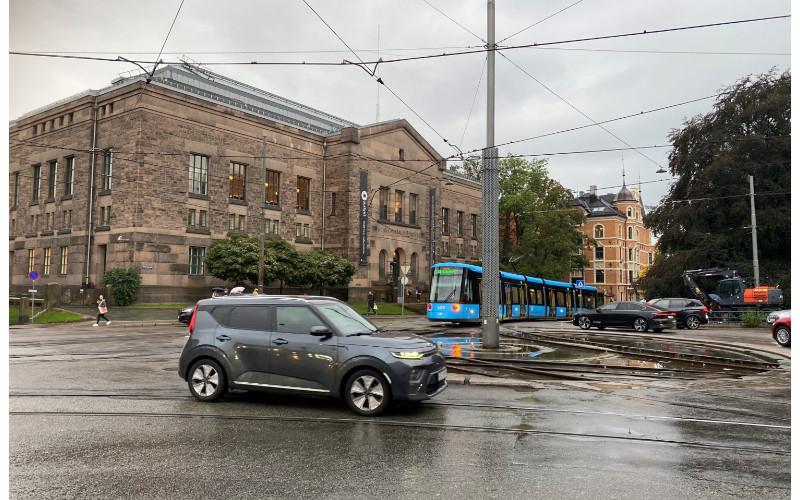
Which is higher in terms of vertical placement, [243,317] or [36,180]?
[36,180]

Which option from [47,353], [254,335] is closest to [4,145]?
[254,335]

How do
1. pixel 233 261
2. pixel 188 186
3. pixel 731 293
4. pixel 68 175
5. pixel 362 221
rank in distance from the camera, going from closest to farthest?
pixel 233 261
pixel 731 293
pixel 188 186
pixel 68 175
pixel 362 221

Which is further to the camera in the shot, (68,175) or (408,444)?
(68,175)

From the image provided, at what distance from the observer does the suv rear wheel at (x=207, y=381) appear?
8844 mm

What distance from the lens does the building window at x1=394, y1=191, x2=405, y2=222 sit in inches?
2144

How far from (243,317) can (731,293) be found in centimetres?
3691

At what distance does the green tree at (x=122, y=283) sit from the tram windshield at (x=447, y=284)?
61.3 ft

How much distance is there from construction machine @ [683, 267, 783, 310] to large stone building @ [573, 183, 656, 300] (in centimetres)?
5098

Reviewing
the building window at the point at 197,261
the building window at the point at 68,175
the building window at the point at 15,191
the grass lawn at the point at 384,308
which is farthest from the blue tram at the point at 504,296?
the building window at the point at 15,191

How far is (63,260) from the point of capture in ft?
135

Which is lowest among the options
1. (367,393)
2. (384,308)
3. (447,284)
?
(384,308)

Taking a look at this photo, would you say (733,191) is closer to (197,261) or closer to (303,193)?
(303,193)

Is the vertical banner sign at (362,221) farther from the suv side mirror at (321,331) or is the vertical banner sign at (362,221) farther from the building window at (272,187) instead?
the suv side mirror at (321,331)

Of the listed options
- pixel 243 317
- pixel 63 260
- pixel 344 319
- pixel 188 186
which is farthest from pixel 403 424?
pixel 63 260
